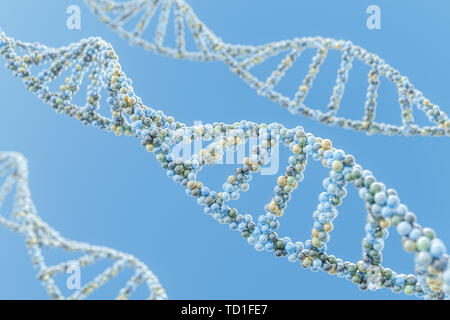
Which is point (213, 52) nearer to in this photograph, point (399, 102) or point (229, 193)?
point (399, 102)

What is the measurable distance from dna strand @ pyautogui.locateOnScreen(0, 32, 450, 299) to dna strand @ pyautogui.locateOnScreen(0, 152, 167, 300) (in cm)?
196

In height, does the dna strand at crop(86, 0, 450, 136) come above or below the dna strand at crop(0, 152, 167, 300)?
above

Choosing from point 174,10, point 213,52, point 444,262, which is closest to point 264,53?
point 213,52

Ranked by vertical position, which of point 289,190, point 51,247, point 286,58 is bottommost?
point 289,190

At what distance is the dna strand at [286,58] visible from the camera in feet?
13.8

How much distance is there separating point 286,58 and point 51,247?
3072mm

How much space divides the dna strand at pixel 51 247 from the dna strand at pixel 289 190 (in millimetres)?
1956

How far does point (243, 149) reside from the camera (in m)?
2.41

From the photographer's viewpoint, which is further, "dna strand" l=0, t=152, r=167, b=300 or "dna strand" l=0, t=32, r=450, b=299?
"dna strand" l=0, t=152, r=167, b=300

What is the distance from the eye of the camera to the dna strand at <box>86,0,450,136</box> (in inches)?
166

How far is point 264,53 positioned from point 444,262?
3.67m

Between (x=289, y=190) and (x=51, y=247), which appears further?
(x=51, y=247)

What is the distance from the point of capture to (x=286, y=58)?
15.4ft
